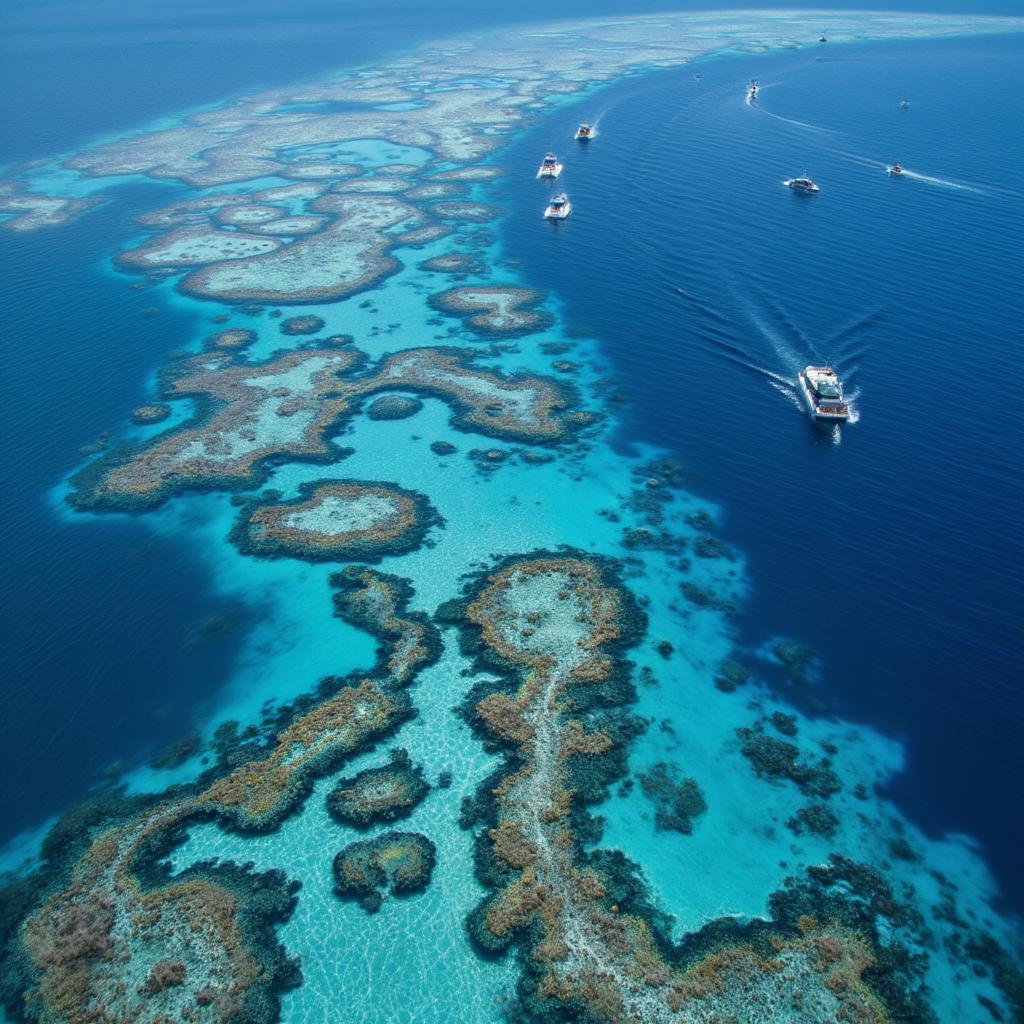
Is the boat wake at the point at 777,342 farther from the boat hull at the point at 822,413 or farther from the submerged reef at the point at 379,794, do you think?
the submerged reef at the point at 379,794

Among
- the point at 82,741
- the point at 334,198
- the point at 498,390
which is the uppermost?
the point at 334,198

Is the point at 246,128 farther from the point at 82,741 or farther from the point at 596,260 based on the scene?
the point at 82,741

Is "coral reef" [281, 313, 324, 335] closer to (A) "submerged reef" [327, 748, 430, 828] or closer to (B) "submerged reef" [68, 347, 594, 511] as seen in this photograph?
(B) "submerged reef" [68, 347, 594, 511]

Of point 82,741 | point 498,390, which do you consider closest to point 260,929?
point 82,741

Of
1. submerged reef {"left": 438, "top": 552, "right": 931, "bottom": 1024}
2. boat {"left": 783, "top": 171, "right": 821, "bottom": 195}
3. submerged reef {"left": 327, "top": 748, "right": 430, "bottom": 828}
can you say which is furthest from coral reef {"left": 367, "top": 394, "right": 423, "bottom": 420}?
boat {"left": 783, "top": 171, "right": 821, "bottom": 195}

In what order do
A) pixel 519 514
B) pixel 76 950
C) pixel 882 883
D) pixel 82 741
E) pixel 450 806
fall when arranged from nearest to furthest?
pixel 76 950
pixel 882 883
pixel 450 806
pixel 82 741
pixel 519 514
